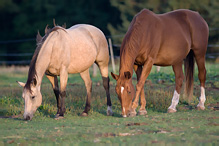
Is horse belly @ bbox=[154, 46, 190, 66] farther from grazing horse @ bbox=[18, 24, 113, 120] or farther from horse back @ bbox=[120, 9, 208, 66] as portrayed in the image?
grazing horse @ bbox=[18, 24, 113, 120]

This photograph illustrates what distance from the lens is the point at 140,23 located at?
8141 mm

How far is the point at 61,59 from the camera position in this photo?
820 cm

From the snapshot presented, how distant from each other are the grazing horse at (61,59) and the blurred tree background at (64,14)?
1767 cm

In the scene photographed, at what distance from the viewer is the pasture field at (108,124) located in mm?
5507

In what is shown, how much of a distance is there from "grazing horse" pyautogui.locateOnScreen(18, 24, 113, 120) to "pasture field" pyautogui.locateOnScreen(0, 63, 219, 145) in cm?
47

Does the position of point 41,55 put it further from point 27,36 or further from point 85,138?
point 27,36

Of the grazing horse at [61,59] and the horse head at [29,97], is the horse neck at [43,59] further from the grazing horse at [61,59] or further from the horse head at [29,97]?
the horse head at [29,97]

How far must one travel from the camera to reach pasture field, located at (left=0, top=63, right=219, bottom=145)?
5.51m

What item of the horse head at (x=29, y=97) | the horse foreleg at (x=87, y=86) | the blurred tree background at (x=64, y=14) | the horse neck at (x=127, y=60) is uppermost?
the horse neck at (x=127, y=60)

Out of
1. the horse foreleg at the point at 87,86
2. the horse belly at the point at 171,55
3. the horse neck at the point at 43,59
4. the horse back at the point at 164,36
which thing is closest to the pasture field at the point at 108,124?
the horse foreleg at the point at 87,86

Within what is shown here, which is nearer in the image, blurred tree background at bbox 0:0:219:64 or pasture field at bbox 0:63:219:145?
pasture field at bbox 0:63:219:145

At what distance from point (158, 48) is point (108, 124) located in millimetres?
2184

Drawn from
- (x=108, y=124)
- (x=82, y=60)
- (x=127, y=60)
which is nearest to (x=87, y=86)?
(x=82, y=60)

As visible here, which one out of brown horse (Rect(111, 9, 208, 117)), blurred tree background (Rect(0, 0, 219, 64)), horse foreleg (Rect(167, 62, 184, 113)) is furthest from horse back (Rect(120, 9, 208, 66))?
blurred tree background (Rect(0, 0, 219, 64))
